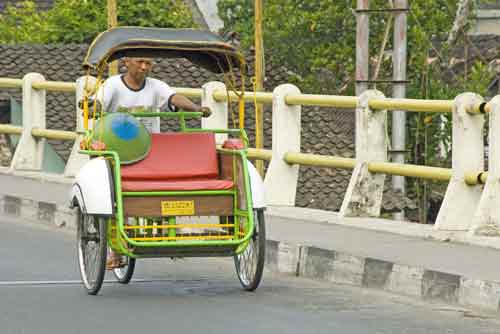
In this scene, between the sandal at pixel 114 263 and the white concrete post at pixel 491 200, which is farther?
the white concrete post at pixel 491 200

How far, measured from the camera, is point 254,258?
36.6ft

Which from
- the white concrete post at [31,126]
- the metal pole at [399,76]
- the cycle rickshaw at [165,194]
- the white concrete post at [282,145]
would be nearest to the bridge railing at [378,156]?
the white concrete post at [282,145]

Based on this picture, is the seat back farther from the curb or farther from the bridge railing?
the curb

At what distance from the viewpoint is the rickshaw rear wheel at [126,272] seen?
11500mm

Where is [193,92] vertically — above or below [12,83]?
below

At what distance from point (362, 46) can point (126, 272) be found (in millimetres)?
14706

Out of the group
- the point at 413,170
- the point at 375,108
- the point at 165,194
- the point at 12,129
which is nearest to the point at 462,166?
the point at 413,170

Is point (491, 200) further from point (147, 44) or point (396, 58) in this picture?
point (396, 58)

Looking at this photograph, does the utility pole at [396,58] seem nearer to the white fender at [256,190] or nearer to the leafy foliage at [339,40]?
the leafy foliage at [339,40]

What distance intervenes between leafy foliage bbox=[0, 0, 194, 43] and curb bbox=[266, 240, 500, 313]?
2146cm

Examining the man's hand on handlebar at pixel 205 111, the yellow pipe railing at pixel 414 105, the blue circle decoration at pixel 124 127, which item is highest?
the yellow pipe railing at pixel 414 105

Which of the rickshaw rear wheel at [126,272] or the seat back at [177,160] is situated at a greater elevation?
the seat back at [177,160]

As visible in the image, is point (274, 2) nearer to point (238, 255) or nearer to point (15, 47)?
point (15, 47)

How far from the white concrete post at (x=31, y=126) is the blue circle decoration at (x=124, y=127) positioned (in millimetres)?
8791
